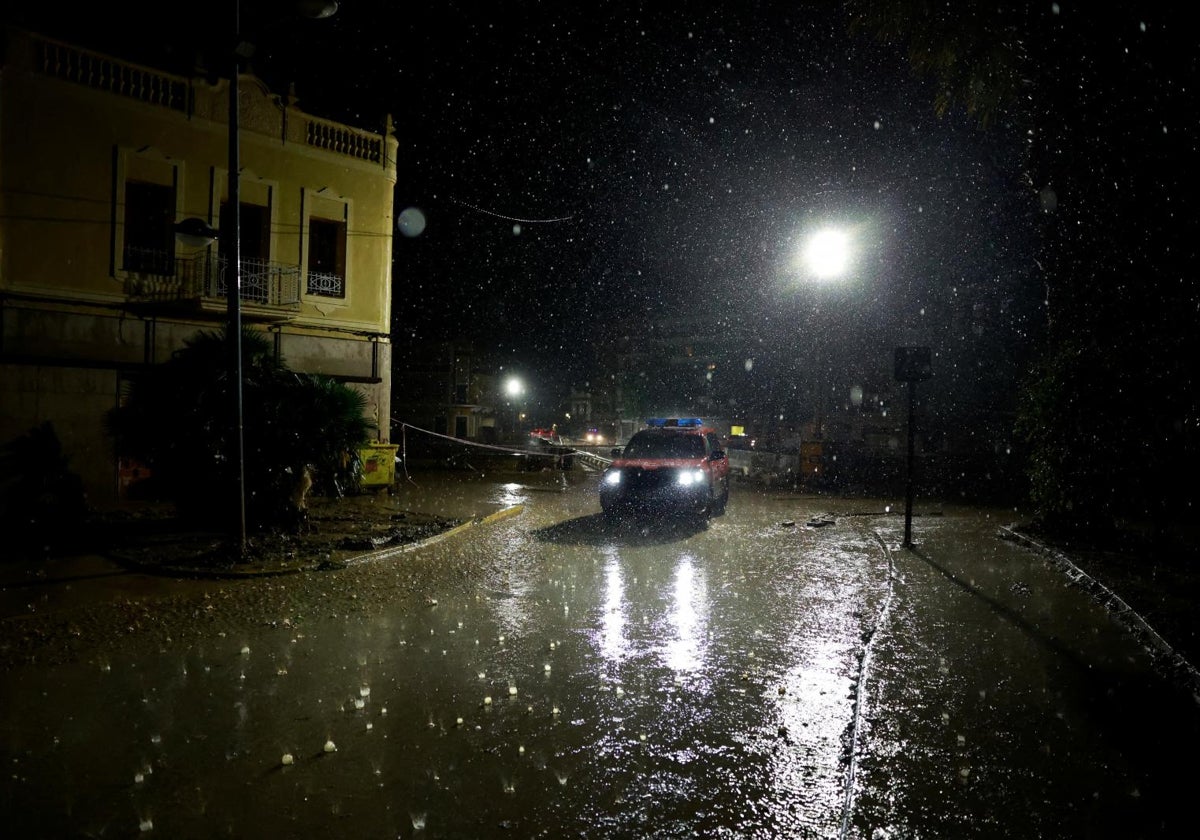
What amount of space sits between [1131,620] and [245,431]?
1134 cm

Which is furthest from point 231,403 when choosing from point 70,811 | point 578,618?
point 70,811

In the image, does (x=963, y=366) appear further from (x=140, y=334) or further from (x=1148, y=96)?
(x=140, y=334)

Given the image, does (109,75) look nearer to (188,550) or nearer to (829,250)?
(188,550)

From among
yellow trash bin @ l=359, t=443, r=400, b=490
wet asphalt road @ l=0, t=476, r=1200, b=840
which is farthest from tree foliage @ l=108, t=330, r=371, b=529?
yellow trash bin @ l=359, t=443, r=400, b=490

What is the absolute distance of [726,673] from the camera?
5.46 m

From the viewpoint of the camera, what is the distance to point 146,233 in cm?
1573

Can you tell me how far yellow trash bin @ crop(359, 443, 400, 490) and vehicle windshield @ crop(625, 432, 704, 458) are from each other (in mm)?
6866

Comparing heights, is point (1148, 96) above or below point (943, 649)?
above

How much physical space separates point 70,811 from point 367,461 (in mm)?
14316

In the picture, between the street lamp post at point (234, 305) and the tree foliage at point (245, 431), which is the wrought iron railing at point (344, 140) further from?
the street lamp post at point (234, 305)

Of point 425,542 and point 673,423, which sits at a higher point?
point 673,423

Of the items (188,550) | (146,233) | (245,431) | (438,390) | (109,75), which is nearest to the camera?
(188,550)

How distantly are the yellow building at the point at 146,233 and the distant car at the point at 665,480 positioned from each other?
8.69 meters

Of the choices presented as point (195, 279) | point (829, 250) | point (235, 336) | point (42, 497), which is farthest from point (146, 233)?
point (829, 250)
